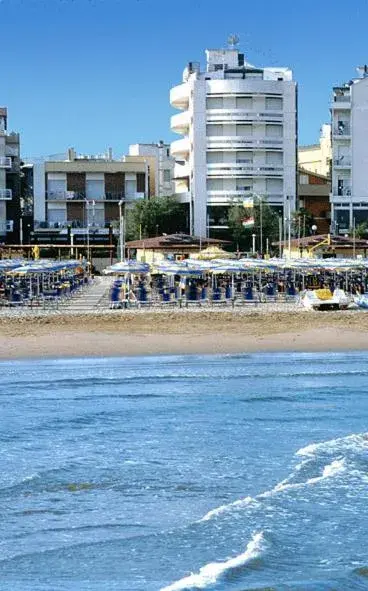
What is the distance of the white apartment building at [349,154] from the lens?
8475cm

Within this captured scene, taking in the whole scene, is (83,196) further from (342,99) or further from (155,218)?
(342,99)

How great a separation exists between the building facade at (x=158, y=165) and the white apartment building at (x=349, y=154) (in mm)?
17632

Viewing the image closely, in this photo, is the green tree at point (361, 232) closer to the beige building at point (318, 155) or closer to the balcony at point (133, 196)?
the balcony at point (133, 196)

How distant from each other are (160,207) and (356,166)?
1429 centimetres

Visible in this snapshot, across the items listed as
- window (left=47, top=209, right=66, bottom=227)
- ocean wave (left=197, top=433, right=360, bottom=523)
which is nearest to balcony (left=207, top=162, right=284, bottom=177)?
window (left=47, top=209, right=66, bottom=227)

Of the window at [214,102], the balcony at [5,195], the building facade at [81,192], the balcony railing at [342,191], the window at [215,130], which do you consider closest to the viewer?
the balcony railing at [342,191]

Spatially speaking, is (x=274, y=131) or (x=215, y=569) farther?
(x=274, y=131)

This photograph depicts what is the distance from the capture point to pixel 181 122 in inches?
3593

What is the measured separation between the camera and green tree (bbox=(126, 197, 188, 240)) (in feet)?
283

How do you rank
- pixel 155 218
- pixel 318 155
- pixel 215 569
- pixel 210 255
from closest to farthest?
pixel 215 569, pixel 210 255, pixel 155 218, pixel 318 155

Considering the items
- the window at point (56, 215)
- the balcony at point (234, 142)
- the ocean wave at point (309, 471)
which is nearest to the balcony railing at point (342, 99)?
the balcony at point (234, 142)

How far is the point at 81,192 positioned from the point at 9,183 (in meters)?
5.57

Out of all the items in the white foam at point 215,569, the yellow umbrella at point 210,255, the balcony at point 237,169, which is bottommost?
the white foam at point 215,569

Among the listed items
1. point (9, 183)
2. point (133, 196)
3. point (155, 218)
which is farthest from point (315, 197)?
point (9, 183)
